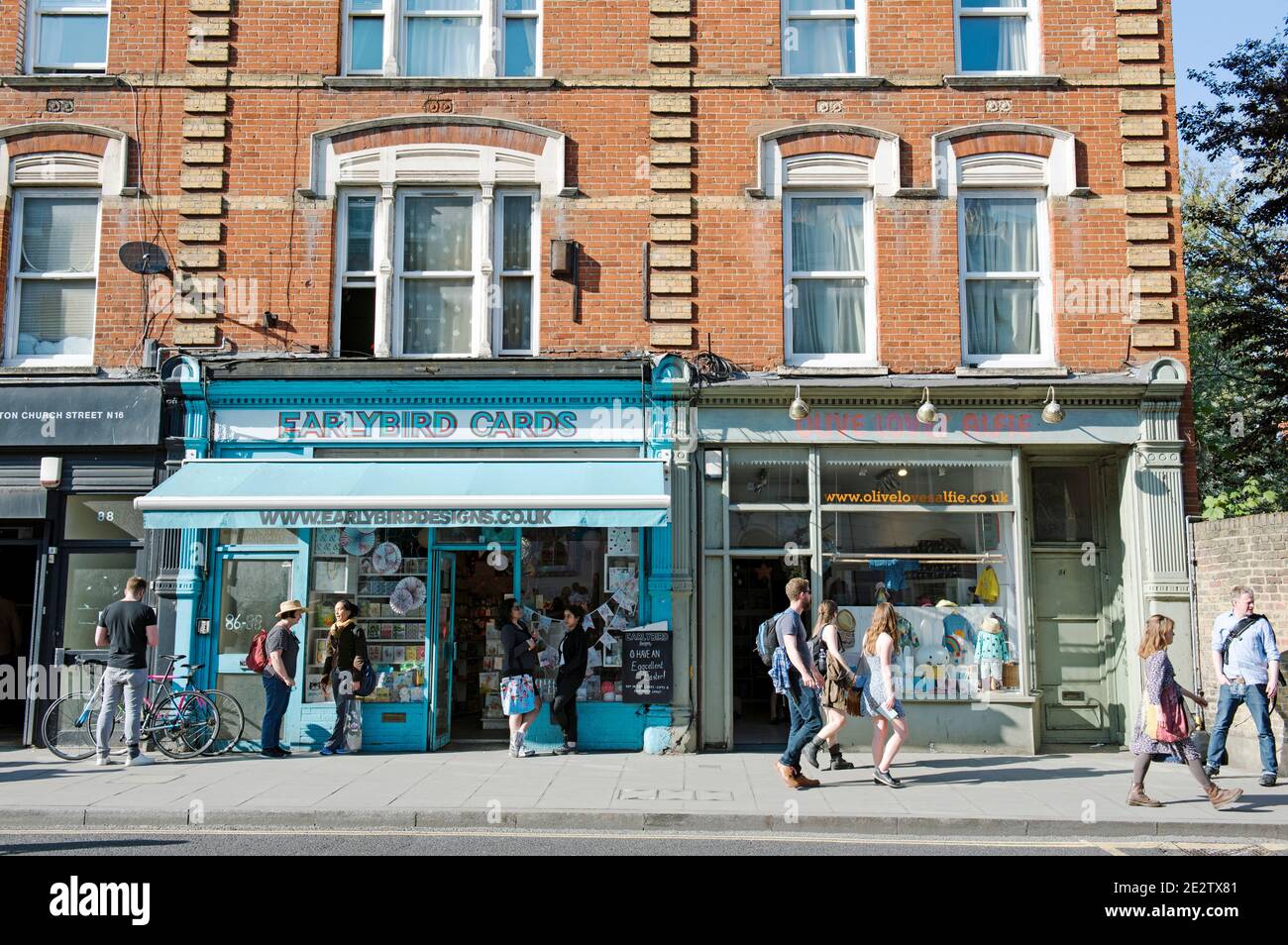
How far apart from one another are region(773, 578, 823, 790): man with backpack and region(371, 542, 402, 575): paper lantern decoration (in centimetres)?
496

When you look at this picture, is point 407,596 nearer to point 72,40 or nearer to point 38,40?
point 72,40

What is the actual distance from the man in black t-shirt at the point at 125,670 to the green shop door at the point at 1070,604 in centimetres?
1036

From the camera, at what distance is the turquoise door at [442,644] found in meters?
12.2

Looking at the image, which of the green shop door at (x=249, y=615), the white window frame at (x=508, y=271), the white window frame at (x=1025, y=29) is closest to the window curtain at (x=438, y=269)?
the white window frame at (x=508, y=271)

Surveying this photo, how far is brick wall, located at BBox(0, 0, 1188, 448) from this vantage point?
12.8 metres

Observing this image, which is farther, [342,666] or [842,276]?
[842,276]

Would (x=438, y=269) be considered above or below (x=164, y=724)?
above

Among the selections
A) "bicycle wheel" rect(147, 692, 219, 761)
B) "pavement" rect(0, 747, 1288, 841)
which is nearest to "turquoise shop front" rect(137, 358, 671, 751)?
"bicycle wheel" rect(147, 692, 219, 761)

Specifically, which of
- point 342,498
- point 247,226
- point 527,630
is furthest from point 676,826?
point 247,226

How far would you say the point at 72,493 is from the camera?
492 inches

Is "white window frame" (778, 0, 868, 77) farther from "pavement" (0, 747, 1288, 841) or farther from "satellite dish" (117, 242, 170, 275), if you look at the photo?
"pavement" (0, 747, 1288, 841)

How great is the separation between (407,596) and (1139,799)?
7972 mm

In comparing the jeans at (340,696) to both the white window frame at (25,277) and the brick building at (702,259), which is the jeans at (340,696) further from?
the white window frame at (25,277)

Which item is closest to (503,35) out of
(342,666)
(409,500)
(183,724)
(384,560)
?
(409,500)
